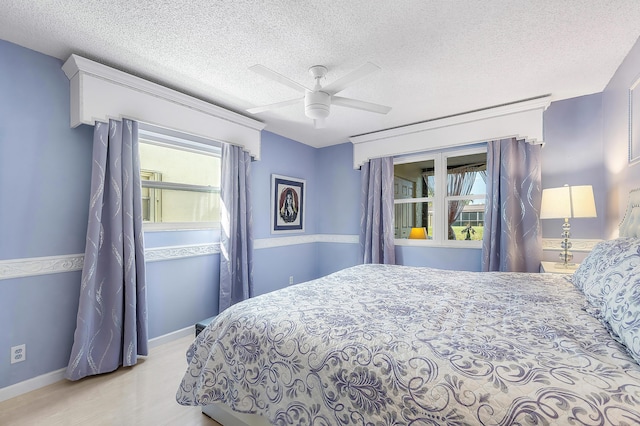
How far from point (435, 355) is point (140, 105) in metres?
2.81

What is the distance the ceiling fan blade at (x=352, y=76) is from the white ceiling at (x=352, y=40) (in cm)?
27

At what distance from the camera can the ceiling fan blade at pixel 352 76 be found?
1737mm

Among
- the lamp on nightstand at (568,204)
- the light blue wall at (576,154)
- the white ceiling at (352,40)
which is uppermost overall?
the white ceiling at (352,40)

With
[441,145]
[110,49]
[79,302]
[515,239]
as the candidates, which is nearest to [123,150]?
[110,49]

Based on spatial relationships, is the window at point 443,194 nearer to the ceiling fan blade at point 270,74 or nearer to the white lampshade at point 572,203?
the white lampshade at point 572,203

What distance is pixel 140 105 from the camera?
248 centimetres

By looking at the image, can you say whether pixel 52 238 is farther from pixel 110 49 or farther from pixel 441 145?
pixel 441 145

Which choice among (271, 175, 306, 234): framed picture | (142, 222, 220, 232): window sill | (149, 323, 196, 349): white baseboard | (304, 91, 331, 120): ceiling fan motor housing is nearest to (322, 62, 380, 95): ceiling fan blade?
(304, 91, 331, 120): ceiling fan motor housing

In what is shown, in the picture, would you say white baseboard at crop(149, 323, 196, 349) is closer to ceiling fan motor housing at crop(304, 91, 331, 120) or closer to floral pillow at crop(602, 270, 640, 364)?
ceiling fan motor housing at crop(304, 91, 331, 120)

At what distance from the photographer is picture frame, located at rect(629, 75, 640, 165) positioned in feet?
6.48

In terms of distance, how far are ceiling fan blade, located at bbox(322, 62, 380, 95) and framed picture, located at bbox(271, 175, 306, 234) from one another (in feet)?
6.78

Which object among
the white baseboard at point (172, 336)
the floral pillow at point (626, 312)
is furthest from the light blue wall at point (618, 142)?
the white baseboard at point (172, 336)

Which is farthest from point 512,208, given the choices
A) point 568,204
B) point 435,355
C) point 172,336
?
point 172,336

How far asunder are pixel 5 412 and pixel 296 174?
11.6ft
